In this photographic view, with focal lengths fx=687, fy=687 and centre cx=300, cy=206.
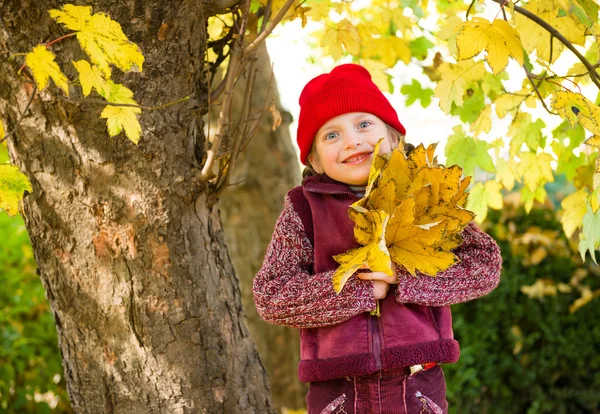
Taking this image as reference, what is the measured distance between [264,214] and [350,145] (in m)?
2.45

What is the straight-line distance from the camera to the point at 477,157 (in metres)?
2.93

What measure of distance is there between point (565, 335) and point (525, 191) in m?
1.77

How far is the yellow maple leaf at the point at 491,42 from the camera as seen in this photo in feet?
6.07

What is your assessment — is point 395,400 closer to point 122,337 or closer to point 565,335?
point 122,337

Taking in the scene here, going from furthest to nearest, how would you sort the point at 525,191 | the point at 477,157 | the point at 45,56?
the point at 525,191 < the point at 477,157 < the point at 45,56

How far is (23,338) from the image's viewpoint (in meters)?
4.27

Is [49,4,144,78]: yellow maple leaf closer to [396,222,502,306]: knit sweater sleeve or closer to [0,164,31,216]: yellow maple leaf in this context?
[0,164,31,216]: yellow maple leaf

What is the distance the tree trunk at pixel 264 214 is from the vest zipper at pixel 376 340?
2371 mm

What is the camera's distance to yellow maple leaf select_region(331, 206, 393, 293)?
66.9 inches

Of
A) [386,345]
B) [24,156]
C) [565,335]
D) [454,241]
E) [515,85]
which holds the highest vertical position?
[515,85]

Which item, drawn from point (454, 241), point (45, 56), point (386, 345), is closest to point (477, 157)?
point (454, 241)

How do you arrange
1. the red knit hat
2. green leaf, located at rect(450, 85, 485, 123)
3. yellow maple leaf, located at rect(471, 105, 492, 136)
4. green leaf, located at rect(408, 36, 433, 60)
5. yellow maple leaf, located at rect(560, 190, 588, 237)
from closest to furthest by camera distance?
1. the red knit hat
2. yellow maple leaf, located at rect(560, 190, 588, 237)
3. yellow maple leaf, located at rect(471, 105, 492, 136)
4. green leaf, located at rect(450, 85, 485, 123)
5. green leaf, located at rect(408, 36, 433, 60)

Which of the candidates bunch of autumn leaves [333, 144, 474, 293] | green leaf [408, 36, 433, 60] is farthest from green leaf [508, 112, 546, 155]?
bunch of autumn leaves [333, 144, 474, 293]

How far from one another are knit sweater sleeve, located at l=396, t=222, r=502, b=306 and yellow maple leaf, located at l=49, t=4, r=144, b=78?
92 cm
